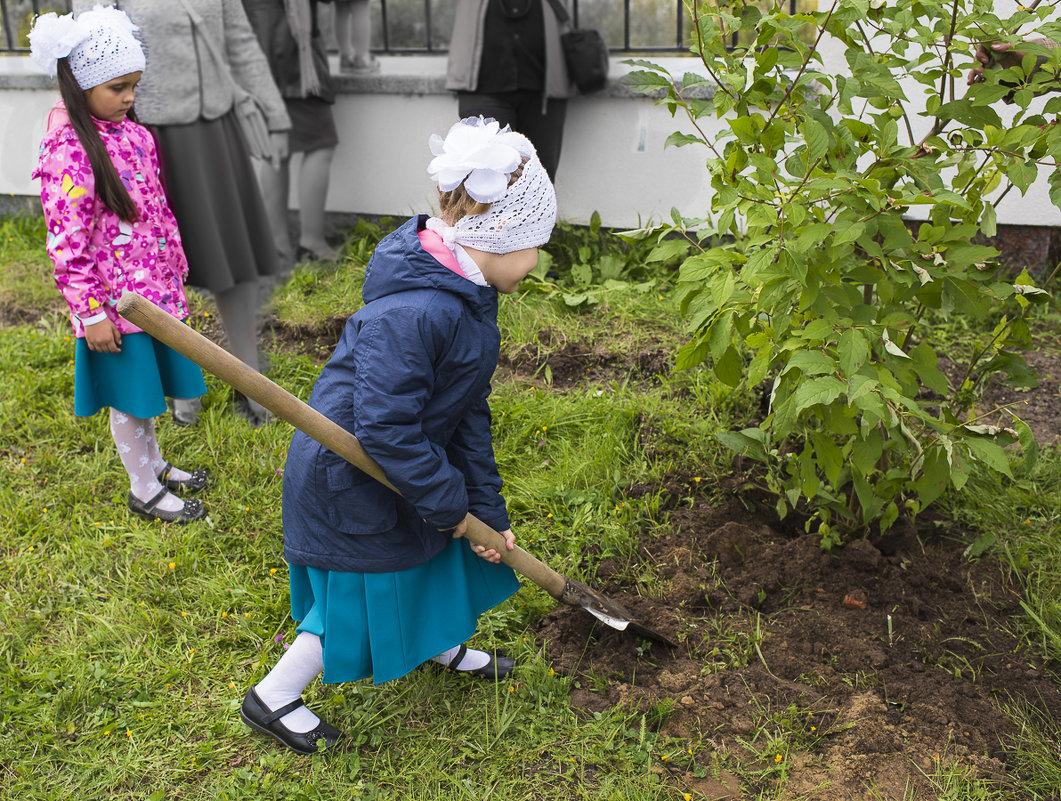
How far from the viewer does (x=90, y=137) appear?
2.75 m

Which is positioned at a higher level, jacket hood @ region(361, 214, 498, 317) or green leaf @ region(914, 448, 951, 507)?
jacket hood @ region(361, 214, 498, 317)

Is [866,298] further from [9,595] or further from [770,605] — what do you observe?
[9,595]

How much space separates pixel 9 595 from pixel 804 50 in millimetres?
2589

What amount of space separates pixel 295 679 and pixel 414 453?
0.74 meters

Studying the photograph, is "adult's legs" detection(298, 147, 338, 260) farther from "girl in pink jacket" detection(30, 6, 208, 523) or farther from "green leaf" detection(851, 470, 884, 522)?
"green leaf" detection(851, 470, 884, 522)

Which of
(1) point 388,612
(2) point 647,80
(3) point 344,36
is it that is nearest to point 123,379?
(1) point 388,612

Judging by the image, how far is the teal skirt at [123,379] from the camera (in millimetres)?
2996

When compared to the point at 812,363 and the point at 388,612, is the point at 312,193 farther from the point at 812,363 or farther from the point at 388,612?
the point at 812,363

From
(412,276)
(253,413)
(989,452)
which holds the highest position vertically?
(412,276)

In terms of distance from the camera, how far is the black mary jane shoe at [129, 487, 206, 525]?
3098mm

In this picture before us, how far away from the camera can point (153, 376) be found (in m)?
3.03

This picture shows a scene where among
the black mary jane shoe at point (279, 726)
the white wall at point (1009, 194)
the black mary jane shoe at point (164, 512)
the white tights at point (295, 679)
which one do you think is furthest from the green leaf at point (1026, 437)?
the black mary jane shoe at point (164, 512)

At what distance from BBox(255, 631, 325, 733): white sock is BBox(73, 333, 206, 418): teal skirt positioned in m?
1.16

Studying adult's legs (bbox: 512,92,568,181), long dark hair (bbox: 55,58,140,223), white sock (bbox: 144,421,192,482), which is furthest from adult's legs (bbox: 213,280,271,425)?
adult's legs (bbox: 512,92,568,181)
